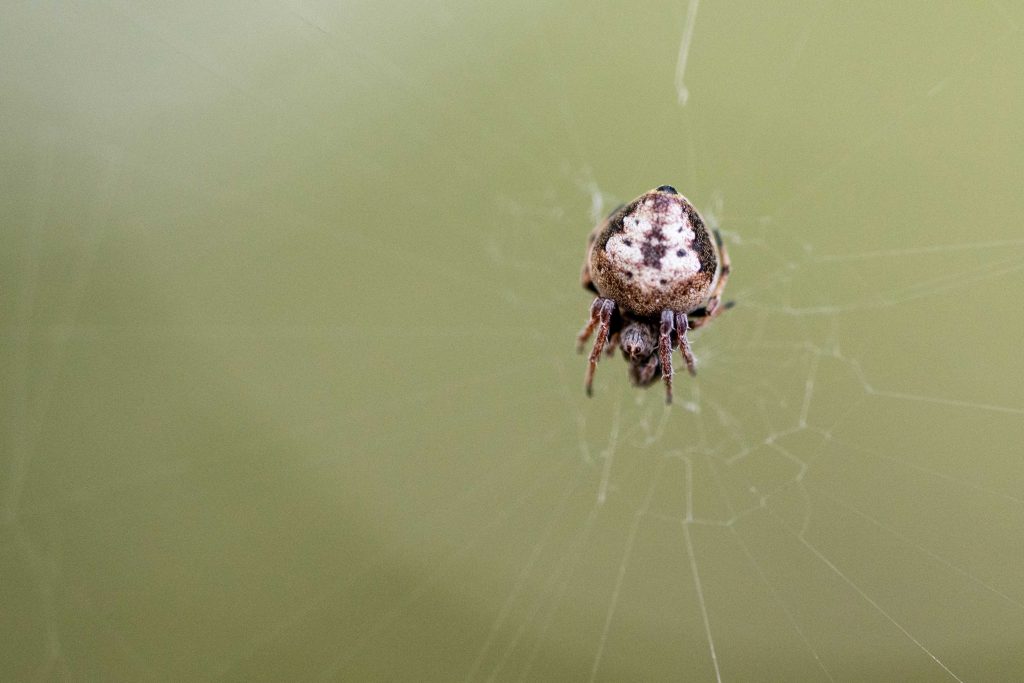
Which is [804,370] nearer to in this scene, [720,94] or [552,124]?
[720,94]

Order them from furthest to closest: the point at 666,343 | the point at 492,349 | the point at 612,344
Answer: the point at 492,349 < the point at 612,344 < the point at 666,343

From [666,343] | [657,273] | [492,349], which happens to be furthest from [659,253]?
[492,349]

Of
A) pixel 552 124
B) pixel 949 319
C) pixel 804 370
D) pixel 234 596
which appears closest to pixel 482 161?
pixel 552 124

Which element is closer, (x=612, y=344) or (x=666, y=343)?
(x=666, y=343)

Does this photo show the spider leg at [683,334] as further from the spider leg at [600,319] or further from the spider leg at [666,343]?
the spider leg at [600,319]

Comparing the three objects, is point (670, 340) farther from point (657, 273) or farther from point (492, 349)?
point (492, 349)
